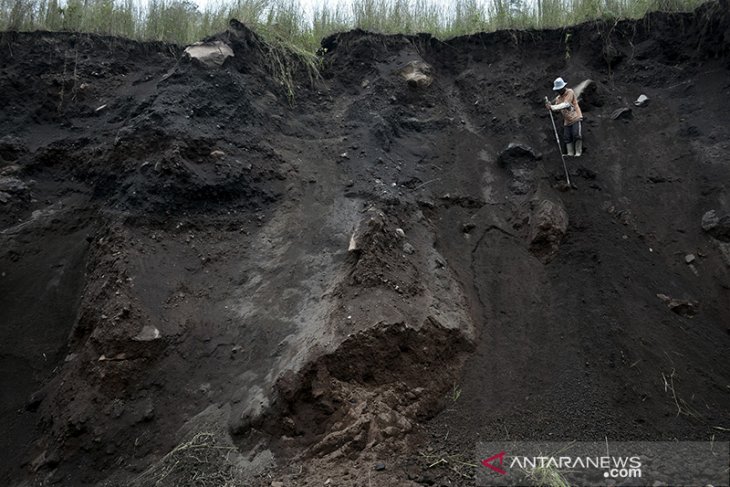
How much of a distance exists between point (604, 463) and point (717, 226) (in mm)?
3015

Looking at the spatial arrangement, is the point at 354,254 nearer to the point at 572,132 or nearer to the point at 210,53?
the point at 572,132

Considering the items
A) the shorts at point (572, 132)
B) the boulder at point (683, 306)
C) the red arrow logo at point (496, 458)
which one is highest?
the shorts at point (572, 132)

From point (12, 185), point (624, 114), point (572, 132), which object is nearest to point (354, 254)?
point (572, 132)

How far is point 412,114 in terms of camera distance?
21.9 ft

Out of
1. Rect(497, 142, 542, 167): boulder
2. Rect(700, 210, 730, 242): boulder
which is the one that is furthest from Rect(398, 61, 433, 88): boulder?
Rect(700, 210, 730, 242): boulder

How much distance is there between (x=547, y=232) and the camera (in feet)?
17.2

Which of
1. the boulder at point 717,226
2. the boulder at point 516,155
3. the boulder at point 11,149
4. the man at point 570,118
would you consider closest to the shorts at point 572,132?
the man at point 570,118

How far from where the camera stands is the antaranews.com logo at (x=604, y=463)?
299cm

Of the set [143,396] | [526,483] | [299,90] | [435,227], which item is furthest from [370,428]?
[299,90]

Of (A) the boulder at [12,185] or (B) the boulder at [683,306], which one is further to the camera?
(A) the boulder at [12,185]

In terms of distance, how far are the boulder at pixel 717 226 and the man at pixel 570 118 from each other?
149cm

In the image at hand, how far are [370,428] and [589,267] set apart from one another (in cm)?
270

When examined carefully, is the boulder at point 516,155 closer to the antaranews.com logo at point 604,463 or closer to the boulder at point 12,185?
the antaranews.com logo at point 604,463

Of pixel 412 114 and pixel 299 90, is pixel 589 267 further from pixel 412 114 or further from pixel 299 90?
pixel 299 90
